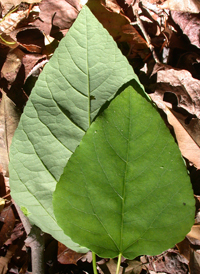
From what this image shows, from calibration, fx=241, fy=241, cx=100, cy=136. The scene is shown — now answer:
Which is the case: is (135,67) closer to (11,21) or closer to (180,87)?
(180,87)

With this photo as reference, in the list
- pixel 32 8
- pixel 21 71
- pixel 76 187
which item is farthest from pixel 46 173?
pixel 32 8

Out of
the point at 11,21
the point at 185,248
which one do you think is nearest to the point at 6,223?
the point at 185,248

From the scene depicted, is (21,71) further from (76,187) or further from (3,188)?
(76,187)

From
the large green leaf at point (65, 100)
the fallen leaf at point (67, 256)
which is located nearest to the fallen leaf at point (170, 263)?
the fallen leaf at point (67, 256)

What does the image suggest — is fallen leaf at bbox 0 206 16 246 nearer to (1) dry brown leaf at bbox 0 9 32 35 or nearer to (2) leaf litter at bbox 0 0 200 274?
(2) leaf litter at bbox 0 0 200 274

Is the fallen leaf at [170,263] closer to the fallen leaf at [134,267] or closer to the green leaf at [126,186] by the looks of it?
the fallen leaf at [134,267]

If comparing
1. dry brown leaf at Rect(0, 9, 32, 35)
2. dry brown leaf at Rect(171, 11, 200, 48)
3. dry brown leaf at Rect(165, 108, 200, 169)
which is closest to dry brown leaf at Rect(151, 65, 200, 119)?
dry brown leaf at Rect(165, 108, 200, 169)
